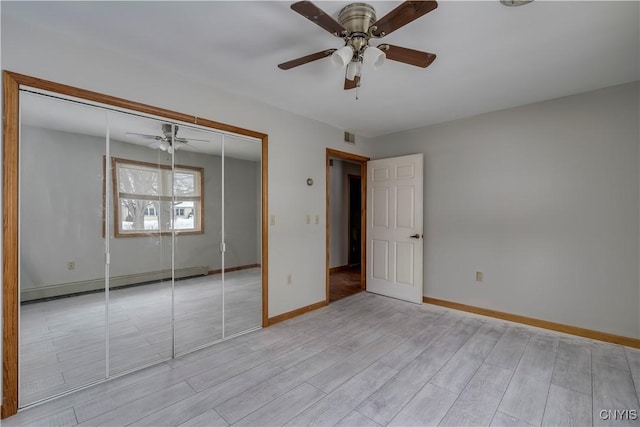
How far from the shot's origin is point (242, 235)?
2949mm

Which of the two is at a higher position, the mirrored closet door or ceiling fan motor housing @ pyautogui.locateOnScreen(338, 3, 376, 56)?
ceiling fan motor housing @ pyautogui.locateOnScreen(338, 3, 376, 56)

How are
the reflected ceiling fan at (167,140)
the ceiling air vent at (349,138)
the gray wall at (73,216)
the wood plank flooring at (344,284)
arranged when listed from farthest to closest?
the wood plank flooring at (344,284), the ceiling air vent at (349,138), the reflected ceiling fan at (167,140), the gray wall at (73,216)

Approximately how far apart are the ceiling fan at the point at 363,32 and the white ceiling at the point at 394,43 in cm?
10

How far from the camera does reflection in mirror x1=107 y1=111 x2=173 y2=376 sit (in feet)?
7.14

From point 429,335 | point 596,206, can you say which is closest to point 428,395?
point 429,335

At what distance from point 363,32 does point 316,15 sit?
0.41m

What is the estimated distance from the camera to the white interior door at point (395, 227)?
3820mm

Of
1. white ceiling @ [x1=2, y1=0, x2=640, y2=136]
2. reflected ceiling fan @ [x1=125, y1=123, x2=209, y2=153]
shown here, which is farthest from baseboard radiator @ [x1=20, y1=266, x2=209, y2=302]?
white ceiling @ [x1=2, y1=0, x2=640, y2=136]

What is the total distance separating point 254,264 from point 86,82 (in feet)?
6.67

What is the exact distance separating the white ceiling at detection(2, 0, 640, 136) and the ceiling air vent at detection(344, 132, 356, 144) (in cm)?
109

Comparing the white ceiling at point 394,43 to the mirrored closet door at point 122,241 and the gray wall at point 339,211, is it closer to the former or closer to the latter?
the mirrored closet door at point 122,241

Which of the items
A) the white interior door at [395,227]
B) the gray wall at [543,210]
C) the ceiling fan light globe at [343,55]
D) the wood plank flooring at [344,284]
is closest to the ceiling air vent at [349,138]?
the white interior door at [395,227]

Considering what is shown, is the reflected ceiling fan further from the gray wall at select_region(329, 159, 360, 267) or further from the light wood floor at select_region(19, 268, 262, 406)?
the gray wall at select_region(329, 159, 360, 267)

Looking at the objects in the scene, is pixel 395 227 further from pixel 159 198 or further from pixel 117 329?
pixel 117 329
